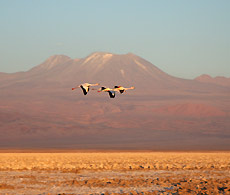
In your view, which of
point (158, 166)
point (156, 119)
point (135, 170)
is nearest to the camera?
point (135, 170)

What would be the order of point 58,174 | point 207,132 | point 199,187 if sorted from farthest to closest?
point 207,132 < point 58,174 < point 199,187

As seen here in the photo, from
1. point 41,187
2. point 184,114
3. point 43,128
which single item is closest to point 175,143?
point 43,128

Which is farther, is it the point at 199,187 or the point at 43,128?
the point at 43,128

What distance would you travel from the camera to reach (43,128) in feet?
547

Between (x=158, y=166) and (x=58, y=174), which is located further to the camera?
(x=158, y=166)

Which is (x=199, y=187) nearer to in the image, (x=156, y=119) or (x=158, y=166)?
(x=158, y=166)

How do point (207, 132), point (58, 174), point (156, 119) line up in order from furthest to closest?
point (156, 119) < point (207, 132) < point (58, 174)

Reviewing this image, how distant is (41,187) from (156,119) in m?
156

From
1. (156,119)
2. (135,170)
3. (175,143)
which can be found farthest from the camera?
(156,119)

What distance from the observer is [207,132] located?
556 ft

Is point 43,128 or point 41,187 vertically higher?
point 43,128

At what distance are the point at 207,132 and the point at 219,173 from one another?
5030 inches

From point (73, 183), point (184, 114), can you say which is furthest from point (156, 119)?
point (73, 183)

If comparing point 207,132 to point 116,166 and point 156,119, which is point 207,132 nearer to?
point 156,119
